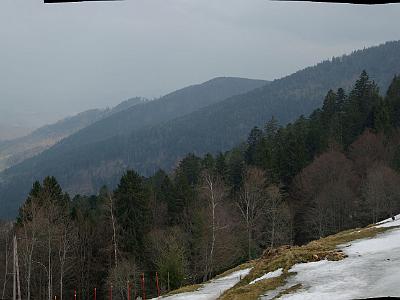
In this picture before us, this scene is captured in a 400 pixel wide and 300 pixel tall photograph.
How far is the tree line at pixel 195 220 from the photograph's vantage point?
43625 millimetres

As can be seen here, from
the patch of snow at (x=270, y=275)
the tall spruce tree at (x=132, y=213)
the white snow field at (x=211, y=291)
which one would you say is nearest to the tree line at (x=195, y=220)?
the tall spruce tree at (x=132, y=213)

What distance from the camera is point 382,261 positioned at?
1655 centimetres

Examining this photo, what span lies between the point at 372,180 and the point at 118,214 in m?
28.3

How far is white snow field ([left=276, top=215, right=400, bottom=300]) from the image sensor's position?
13.5 meters

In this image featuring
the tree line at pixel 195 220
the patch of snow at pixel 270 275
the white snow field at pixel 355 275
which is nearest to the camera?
the white snow field at pixel 355 275

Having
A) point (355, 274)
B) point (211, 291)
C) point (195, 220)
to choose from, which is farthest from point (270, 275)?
point (195, 220)

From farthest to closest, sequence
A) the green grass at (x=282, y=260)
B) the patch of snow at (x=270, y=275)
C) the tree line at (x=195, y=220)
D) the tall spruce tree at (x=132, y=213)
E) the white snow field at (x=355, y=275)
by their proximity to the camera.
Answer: the tall spruce tree at (x=132, y=213)
the tree line at (x=195, y=220)
the patch of snow at (x=270, y=275)
the green grass at (x=282, y=260)
the white snow field at (x=355, y=275)

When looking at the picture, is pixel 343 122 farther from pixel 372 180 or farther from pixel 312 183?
A: pixel 372 180

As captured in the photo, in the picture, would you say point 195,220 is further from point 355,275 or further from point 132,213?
point 355,275

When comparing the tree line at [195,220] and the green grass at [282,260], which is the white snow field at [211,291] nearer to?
the green grass at [282,260]

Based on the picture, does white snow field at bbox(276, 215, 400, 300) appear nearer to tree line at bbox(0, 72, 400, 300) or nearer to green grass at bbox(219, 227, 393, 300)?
green grass at bbox(219, 227, 393, 300)

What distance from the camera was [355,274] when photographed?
15.4m

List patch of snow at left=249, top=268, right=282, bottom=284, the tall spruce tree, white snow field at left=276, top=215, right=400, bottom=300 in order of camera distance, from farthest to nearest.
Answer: the tall spruce tree → patch of snow at left=249, top=268, right=282, bottom=284 → white snow field at left=276, top=215, right=400, bottom=300

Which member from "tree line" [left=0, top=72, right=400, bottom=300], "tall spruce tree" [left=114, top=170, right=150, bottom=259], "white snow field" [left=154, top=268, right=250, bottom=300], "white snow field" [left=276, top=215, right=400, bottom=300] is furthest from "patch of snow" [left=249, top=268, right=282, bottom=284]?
"tall spruce tree" [left=114, top=170, right=150, bottom=259]
